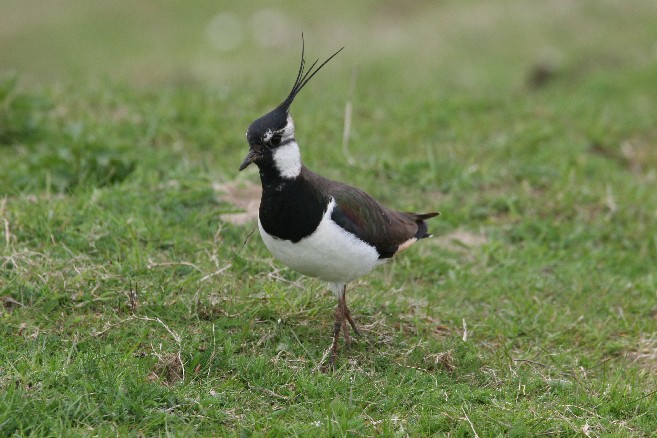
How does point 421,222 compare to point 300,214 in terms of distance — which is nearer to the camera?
point 300,214

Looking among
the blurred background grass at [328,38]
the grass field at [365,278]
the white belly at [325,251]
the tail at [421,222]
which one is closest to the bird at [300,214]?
the white belly at [325,251]

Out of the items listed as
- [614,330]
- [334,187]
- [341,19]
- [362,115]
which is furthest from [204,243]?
[341,19]

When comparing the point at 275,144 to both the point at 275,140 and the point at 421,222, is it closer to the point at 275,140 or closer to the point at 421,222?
the point at 275,140

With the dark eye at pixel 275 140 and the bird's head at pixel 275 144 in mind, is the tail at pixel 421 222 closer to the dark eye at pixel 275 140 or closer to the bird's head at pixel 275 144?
the bird's head at pixel 275 144

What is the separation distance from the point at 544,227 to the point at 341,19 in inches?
301

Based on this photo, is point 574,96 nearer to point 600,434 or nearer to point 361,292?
point 361,292

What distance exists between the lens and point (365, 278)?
18.0 feet

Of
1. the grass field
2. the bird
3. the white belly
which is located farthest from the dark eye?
the grass field

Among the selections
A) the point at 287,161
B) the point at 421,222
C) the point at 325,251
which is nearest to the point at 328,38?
the point at 421,222

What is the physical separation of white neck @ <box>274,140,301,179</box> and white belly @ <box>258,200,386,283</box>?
0.85 ft

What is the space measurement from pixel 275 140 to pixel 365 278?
1.61 meters

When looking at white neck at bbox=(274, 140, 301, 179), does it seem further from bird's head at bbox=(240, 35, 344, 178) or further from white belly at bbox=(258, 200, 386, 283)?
white belly at bbox=(258, 200, 386, 283)

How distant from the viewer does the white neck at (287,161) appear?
413 centimetres

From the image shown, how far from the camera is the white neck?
413 centimetres
